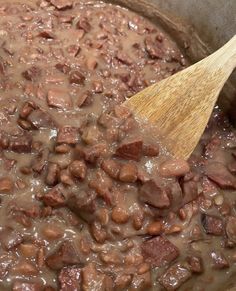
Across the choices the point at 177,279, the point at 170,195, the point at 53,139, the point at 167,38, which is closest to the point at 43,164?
the point at 53,139

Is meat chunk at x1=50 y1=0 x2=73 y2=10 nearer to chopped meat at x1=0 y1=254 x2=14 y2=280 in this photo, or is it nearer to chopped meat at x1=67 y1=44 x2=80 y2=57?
chopped meat at x1=67 y1=44 x2=80 y2=57

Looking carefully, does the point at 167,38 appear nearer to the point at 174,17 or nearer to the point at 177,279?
the point at 174,17

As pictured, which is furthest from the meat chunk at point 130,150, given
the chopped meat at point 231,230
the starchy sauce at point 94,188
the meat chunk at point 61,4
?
the meat chunk at point 61,4

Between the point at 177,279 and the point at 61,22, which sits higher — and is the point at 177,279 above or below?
below

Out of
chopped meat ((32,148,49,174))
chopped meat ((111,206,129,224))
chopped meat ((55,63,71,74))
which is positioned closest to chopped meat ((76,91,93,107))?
chopped meat ((55,63,71,74))

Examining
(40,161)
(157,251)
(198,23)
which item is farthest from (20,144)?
(198,23)
